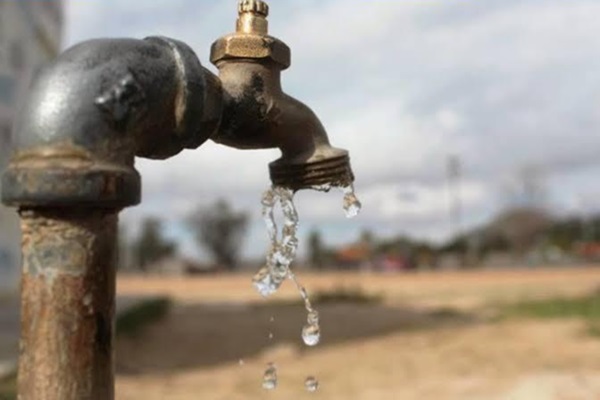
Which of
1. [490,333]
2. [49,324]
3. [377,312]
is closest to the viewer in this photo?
[49,324]

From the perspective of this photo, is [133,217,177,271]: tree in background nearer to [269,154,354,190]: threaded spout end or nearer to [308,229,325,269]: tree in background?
[308,229,325,269]: tree in background

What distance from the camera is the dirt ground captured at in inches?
238

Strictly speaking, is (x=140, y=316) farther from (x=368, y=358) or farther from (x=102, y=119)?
(x=102, y=119)

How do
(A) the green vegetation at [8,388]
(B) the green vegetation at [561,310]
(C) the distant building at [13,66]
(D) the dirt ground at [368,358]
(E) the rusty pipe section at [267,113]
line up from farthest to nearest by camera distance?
(B) the green vegetation at [561,310], (C) the distant building at [13,66], (D) the dirt ground at [368,358], (A) the green vegetation at [8,388], (E) the rusty pipe section at [267,113]

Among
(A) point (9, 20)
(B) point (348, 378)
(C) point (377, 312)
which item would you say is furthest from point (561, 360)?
(A) point (9, 20)

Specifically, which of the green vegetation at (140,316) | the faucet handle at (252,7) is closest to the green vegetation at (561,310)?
the green vegetation at (140,316)

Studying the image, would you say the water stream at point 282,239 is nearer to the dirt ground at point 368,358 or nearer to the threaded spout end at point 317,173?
the threaded spout end at point 317,173

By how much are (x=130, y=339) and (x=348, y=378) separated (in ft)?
10.4

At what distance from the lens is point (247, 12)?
1427 millimetres

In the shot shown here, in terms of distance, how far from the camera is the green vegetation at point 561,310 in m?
11.2

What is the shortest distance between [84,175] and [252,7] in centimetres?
51

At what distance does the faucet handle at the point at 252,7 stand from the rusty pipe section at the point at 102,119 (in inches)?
9.1

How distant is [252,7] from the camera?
4.69ft

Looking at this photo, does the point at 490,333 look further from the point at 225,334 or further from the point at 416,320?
the point at 225,334
